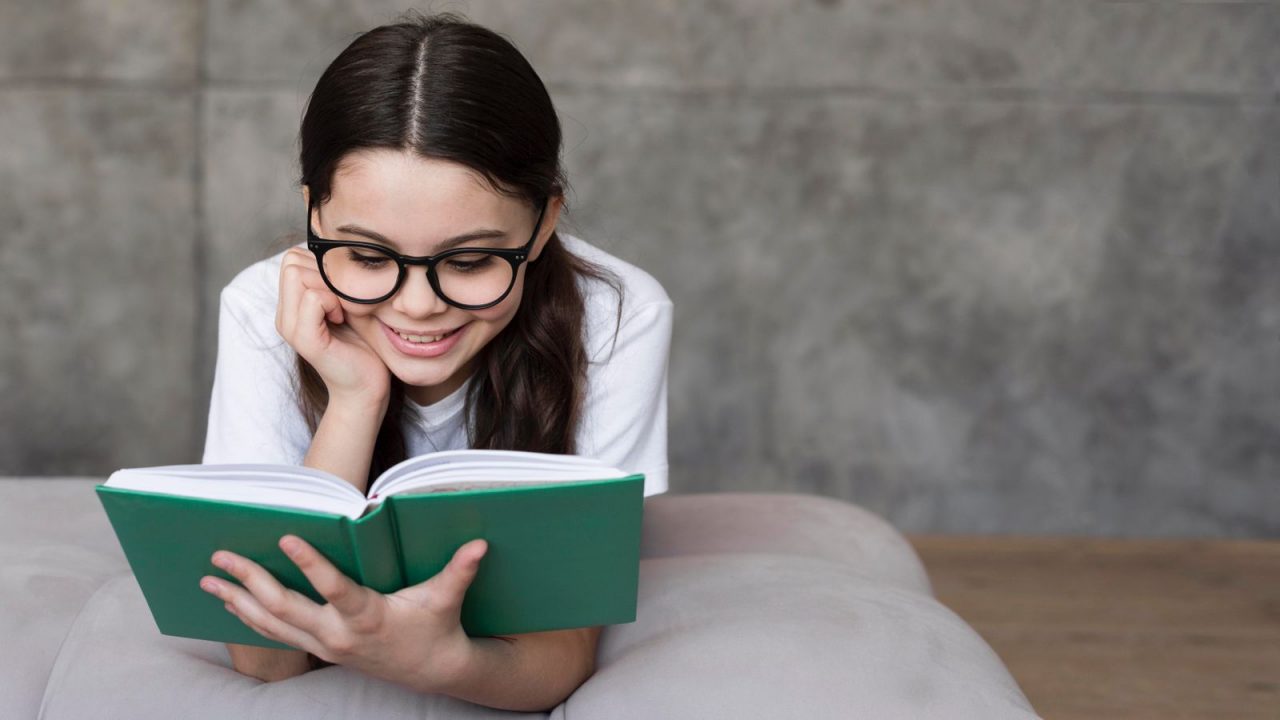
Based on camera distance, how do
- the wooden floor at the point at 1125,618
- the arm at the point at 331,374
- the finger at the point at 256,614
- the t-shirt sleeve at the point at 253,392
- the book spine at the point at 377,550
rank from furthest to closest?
1. the wooden floor at the point at 1125,618
2. the t-shirt sleeve at the point at 253,392
3. the arm at the point at 331,374
4. the finger at the point at 256,614
5. the book spine at the point at 377,550

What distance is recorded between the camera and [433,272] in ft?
4.44

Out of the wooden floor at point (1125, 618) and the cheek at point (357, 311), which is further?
the wooden floor at point (1125, 618)

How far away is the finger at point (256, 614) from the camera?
1.14 m

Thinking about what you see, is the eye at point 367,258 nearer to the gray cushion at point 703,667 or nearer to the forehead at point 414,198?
the forehead at point 414,198

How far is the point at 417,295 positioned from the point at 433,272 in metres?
0.03

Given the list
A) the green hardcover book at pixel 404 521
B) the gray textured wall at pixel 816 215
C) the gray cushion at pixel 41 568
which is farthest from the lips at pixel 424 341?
the gray textured wall at pixel 816 215

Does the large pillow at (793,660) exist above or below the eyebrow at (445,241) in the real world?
below

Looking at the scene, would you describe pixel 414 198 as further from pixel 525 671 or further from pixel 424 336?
pixel 525 671

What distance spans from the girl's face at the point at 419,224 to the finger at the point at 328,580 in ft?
1.21

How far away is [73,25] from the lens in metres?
3.14

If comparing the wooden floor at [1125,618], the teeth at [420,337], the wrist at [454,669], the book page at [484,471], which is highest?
the teeth at [420,337]

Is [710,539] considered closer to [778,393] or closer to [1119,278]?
[778,393]

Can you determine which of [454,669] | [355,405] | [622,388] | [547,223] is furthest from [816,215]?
[454,669]

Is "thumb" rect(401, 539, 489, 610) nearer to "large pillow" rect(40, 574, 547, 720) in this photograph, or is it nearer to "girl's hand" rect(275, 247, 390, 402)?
"large pillow" rect(40, 574, 547, 720)
